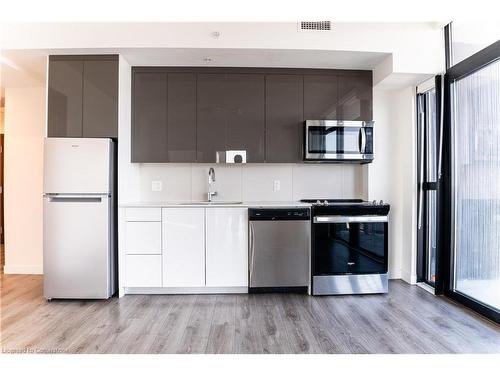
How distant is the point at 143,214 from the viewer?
2666 mm

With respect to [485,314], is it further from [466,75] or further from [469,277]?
Answer: [466,75]

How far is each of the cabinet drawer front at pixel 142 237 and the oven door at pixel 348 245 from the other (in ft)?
4.92

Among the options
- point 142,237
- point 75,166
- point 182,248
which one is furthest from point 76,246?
point 182,248

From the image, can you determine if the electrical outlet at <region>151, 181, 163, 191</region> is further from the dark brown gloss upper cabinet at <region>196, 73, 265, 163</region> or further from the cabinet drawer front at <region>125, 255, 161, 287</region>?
the cabinet drawer front at <region>125, 255, 161, 287</region>

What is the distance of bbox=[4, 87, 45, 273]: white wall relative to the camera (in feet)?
11.2

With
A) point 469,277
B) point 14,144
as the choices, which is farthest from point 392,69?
point 14,144

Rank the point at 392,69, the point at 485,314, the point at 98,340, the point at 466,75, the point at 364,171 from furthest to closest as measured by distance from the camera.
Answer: the point at 364,171
the point at 392,69
the point at 466,75
the point at 485,314
the point at 98,340

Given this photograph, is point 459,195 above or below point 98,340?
above

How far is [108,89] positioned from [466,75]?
3.24 metres

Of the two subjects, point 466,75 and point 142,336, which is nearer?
point 142,336

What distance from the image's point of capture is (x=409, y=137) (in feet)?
9.93

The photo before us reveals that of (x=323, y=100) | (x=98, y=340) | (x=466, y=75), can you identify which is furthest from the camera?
(x=323, y=100)

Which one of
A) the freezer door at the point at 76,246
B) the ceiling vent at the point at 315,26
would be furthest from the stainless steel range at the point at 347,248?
the freezer door at the point at 76,246

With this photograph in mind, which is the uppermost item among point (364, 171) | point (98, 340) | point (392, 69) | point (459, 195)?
point (392, 69)
